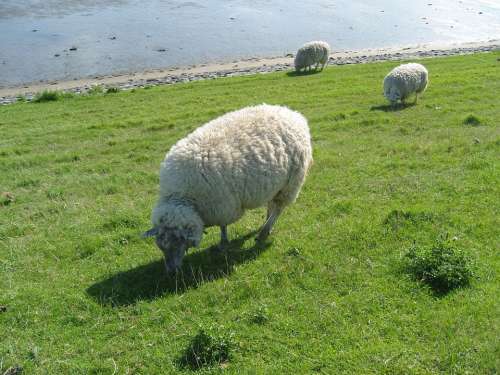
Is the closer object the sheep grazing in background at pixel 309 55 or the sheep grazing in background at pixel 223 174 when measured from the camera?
the sheep grazing in background at pixel 223 174

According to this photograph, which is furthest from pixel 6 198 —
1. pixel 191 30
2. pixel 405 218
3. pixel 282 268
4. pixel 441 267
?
pixel 191 30

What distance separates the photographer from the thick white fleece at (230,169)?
24.4 ft

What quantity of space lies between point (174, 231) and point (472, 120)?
1112cm

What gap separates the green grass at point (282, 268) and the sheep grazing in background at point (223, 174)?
2.37 ft

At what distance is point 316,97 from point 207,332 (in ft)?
53.0

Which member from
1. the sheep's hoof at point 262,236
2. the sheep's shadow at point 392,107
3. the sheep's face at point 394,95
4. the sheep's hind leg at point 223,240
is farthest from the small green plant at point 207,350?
the sheep's face at point 394,95

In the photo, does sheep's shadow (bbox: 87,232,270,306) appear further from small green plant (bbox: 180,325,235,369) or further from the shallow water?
the shallow water

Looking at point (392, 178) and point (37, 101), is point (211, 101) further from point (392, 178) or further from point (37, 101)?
point (392, 178)

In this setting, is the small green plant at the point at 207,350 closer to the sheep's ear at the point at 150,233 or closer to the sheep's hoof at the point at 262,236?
the sheep's ear at the point at 150,233

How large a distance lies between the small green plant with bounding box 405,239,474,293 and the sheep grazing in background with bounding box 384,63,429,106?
37.0 ft

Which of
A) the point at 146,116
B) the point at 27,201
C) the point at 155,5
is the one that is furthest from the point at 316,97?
the point at 155,5

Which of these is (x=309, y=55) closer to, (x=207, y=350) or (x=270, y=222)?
(x=270, y=222)

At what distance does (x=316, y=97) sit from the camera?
20531 millimetres

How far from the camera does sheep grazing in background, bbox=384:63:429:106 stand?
17203 mm
